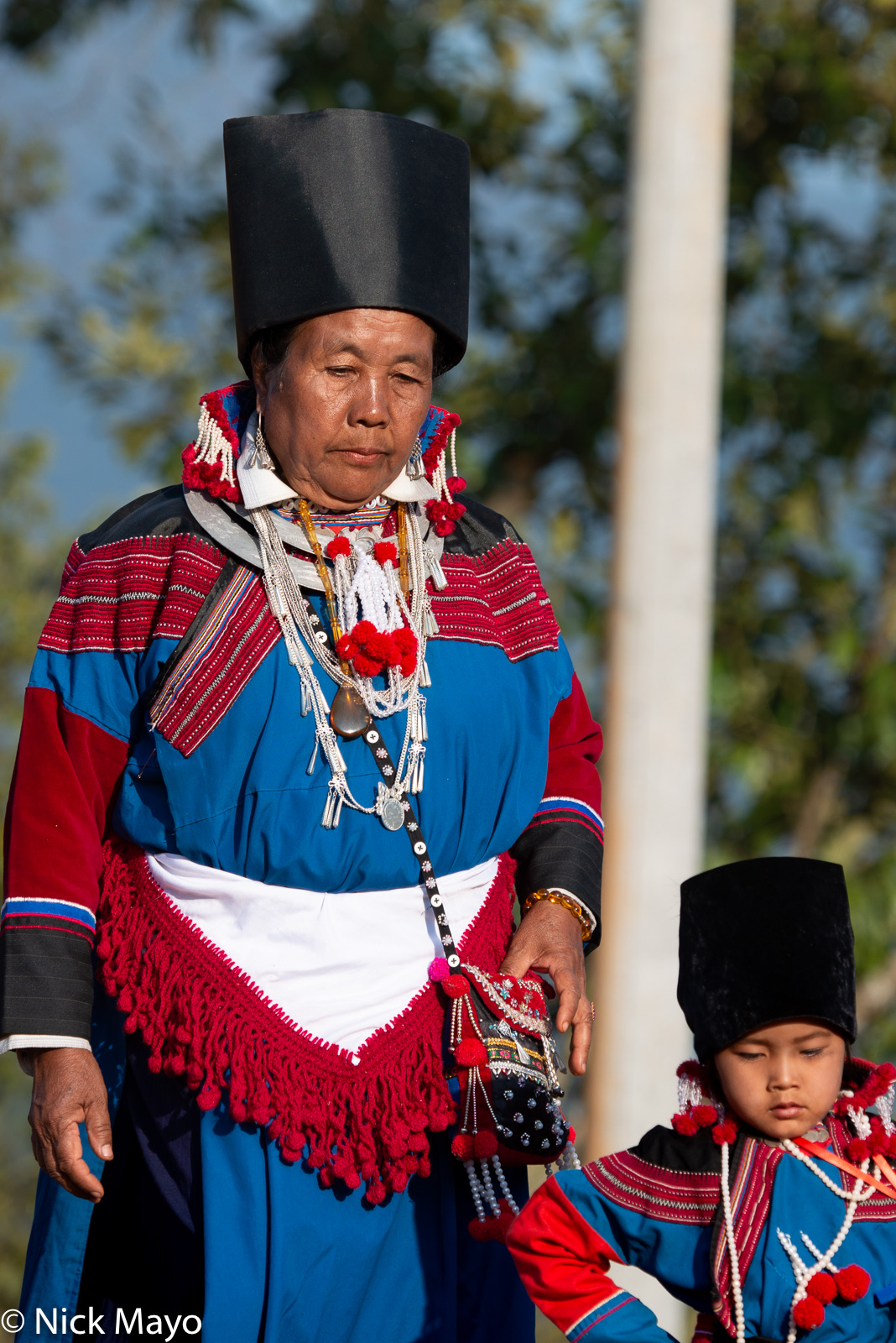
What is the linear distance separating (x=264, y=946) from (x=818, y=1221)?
2.63 ft

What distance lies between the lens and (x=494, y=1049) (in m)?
2.20

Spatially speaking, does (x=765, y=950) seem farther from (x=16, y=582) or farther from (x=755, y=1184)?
(x=16, y=582)

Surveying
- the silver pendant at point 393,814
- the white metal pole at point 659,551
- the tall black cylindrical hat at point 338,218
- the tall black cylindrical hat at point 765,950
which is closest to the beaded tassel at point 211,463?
the tall black cylindrical hat at point 338,218

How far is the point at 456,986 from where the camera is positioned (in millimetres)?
2230

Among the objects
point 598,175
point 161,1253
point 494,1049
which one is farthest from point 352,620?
point 598,175

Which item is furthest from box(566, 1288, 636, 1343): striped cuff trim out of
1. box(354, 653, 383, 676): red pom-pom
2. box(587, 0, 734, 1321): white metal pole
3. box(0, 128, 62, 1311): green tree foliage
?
box(0, 128, 62, 1311): green tree foliage

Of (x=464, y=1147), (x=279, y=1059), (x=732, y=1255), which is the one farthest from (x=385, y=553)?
(x=732, y=1255)

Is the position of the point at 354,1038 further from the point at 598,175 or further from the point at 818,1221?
the point at 598,175

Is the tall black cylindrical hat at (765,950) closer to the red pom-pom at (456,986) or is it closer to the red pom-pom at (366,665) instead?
the red pom-pom at (456,986)

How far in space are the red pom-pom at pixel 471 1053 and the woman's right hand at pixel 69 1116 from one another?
476 millimetres

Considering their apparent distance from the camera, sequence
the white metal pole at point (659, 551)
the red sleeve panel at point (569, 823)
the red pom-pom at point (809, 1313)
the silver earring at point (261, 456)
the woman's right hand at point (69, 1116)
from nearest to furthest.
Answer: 1. the red pom-pom at point (809, 1313)
2. the woman's right hand at point (69, 1116)
3. the silver earring at point (261, 456)
4. the red sleeve panel at point (569, 823)
5. the white metal pole at point (659, 551)

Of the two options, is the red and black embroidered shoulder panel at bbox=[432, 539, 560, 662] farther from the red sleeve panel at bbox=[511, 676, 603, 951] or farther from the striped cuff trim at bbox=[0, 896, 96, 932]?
the striped cuff trim at bbox=[0, 896, 96, 932]

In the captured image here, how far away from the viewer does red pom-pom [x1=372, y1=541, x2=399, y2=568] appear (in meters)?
2.34

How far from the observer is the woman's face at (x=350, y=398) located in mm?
2223
